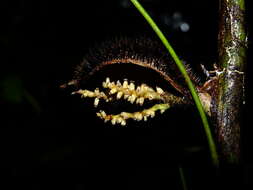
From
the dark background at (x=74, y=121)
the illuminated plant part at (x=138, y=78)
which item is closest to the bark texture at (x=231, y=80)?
the illuminated plant part at (x=138, y=78)

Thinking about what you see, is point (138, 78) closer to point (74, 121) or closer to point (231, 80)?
point (231, 80)

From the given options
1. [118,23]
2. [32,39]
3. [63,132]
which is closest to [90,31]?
[118,23]

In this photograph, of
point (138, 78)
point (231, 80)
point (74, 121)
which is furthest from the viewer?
point (74, 121)

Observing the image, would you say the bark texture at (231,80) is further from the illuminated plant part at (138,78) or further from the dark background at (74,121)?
the dark background at (74,121)

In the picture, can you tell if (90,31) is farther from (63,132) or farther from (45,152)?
(45,152)

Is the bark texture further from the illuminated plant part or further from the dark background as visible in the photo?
the dark background

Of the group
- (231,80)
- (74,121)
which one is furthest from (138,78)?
(74,121)

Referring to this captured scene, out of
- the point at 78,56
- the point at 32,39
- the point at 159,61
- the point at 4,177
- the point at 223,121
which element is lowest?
the point at 4,177
